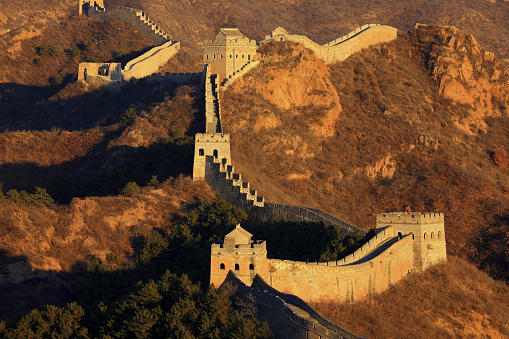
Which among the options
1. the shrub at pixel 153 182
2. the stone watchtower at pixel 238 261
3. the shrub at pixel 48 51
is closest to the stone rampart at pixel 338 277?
the stone watchtower at pixel 238 261

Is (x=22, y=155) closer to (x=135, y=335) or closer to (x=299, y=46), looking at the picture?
(x=299, y=46)

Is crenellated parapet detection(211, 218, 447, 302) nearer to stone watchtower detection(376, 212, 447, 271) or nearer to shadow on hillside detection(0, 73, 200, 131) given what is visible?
stone watchtower detection(376, 212, 447, 271)

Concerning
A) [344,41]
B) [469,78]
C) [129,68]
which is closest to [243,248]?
[129,68]

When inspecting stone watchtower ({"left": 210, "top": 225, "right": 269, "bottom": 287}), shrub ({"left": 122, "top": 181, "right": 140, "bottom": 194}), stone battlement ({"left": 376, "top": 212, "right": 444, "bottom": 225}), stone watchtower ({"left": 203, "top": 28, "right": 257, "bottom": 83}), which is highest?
stone watchtower ({"left": 203, "top": 28, "right": 257, "bottom": 83})

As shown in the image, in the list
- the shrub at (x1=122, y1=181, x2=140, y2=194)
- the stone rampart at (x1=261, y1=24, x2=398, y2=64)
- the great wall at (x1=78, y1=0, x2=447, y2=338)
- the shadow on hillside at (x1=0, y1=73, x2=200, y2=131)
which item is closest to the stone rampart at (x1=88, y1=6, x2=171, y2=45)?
the shadow on hillside at (x1=0, y1=73, x2=200, y2=131)

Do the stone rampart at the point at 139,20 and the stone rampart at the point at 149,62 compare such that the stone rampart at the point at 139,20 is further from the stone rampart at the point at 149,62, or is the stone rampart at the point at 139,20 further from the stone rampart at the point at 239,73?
→ the stone rampart at the point at 239,73
